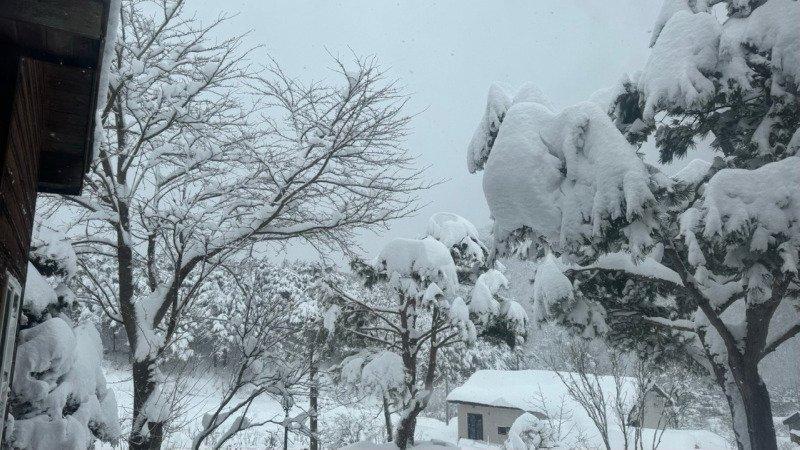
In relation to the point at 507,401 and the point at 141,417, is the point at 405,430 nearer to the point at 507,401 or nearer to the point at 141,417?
the point at 141,417

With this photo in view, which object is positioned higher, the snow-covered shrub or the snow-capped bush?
the snow-capped bush

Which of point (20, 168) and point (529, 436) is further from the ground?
point (20, 168)

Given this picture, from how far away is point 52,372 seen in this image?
402 cm

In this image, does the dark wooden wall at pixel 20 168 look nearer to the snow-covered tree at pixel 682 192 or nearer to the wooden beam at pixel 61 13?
the wooden beam at pixel 61 13

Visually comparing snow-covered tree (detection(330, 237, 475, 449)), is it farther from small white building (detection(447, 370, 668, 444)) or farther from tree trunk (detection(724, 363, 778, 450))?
small white building (detection(447, 370, 668, 444))

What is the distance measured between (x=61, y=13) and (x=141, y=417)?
596 cm

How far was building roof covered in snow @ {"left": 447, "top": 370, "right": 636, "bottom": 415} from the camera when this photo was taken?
97.7ft

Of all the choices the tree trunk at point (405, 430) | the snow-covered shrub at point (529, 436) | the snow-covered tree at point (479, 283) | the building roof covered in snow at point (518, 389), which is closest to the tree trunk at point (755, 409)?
the snow-covered tree at point (479, 283)

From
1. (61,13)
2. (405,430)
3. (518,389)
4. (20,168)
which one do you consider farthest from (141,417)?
(518,389)

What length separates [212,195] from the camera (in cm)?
834

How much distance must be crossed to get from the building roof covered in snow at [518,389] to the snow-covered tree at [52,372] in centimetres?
2738

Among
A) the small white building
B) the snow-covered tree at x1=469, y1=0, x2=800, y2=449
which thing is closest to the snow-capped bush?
the snow-covered tree at x1=469, y1=0, x2=800, y2=449

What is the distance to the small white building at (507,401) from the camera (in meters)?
29.6

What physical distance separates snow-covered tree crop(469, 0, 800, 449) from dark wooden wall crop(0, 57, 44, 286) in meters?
5.68
